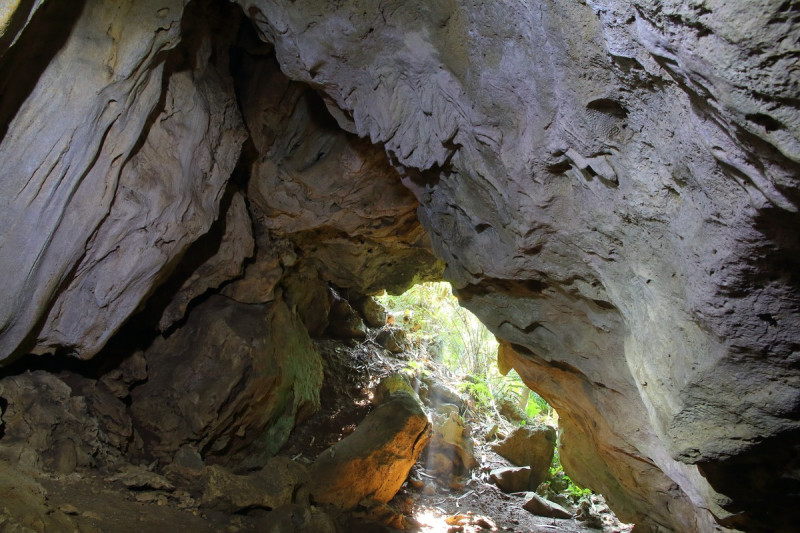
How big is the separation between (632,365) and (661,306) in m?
0.56

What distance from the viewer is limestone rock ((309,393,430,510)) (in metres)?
5.42

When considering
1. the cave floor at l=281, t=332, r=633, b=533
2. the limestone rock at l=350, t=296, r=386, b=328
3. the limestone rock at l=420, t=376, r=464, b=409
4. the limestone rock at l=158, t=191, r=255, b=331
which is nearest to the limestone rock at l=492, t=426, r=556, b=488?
the cave floor at l=281, t=332, r=633, b=533

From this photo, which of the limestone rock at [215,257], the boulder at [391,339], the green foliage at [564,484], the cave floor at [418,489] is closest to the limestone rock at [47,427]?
the limestone rock at [215,257]

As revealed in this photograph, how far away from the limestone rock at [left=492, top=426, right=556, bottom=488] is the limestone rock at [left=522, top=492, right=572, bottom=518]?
756 mm

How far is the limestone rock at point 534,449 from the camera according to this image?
7461 mm

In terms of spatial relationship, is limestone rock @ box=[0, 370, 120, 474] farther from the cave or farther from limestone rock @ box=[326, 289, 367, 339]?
limestone rock @ box=[326, 289, 367, 339]

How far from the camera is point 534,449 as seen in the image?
7.47 m

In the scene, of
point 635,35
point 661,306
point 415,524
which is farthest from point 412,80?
point 415,524

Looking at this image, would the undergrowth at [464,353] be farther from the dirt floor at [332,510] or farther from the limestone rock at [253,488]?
the limestone rock at [253,488]

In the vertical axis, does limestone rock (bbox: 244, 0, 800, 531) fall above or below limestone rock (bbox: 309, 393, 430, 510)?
above

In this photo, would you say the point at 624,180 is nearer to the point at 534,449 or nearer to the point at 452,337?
the point at 534,449

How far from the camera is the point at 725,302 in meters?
1.95

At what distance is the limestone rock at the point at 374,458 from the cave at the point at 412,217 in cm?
80

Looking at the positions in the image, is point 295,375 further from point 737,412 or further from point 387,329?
point 737,412
